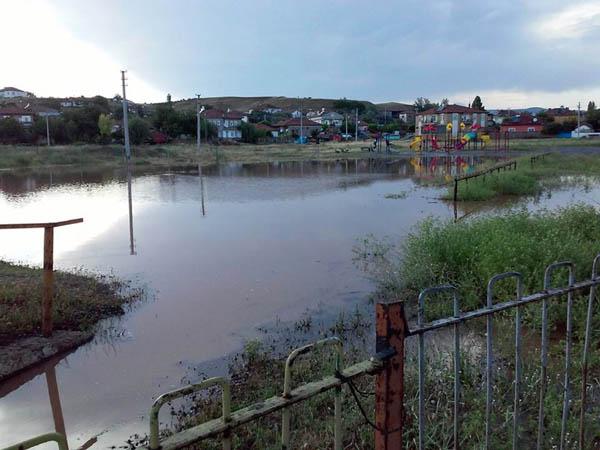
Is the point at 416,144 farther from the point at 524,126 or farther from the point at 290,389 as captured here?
the point at 290,389

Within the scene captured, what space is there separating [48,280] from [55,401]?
147 cm

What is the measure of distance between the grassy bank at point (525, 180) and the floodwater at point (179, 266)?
3.52 feet

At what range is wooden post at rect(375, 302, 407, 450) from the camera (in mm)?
1903

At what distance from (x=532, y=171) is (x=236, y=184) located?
13.8 m

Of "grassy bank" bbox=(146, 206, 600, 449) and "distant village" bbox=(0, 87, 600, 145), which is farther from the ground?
"distant village" bbox=(0, 87, 600, 145)

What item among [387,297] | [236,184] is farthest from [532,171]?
[387,297]

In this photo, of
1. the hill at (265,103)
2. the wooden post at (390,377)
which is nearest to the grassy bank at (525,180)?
the wooden post at (390,377)

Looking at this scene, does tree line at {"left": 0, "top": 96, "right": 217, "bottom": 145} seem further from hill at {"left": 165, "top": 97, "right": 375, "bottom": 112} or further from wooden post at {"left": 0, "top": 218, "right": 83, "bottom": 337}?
hill at {"left": 165, "top": 97, "right": 375, "bottom": 112}

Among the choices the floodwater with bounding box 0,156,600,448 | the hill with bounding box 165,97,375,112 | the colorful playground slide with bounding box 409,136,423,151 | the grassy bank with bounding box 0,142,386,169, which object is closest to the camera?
the floodwater with bounding box 0,156,600,448

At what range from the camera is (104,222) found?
15.6 metres

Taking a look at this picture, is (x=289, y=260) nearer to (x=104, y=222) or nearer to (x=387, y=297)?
(x=387, y=297)

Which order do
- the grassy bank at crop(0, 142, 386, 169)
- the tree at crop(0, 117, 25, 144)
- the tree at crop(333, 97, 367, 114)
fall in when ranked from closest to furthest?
the grassy bank at crop(0, 142, 386, 169) < the tree at crop(0, 117, 25, 144) < the tree at crop(333, 97, 367, 114)

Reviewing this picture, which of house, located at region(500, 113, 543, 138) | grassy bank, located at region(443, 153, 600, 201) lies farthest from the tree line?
house, located at region(500, 113, 543, 138)

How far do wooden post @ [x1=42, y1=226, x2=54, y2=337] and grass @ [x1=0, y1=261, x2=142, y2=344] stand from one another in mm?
180
